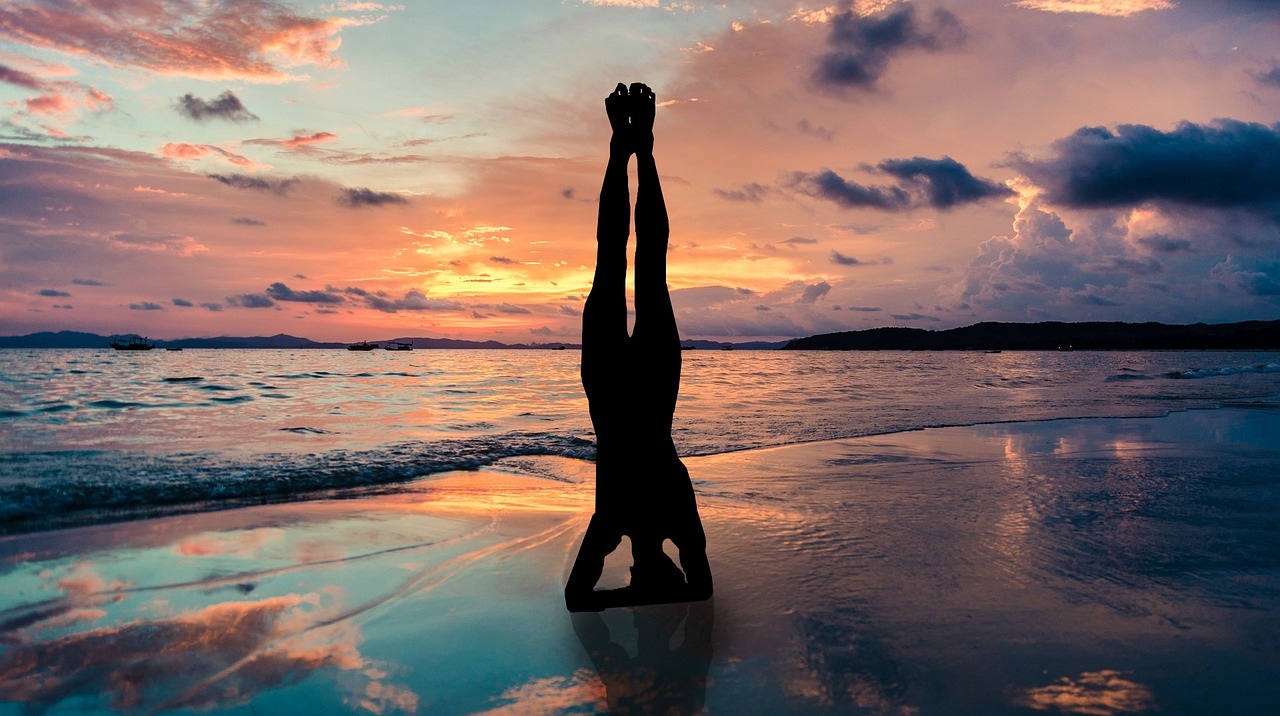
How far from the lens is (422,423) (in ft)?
58.4

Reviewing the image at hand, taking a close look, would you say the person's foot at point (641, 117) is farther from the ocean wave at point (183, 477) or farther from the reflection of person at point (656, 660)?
the ocean wave at point (183, 477)

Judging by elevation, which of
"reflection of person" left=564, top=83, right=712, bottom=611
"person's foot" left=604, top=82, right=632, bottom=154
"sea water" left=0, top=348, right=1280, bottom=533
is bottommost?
"sea water" left=0, top=348, right=1280, bottom=533

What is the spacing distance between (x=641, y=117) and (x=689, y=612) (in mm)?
3527

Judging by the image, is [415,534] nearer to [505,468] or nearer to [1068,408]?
[505,468]

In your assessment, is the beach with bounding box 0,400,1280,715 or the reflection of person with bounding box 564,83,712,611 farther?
the reflection of person with bounding box 564,83,712,611

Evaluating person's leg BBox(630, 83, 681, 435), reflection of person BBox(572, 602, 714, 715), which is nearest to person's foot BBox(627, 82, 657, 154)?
person's leg BBox(630, 83, 681, 435)

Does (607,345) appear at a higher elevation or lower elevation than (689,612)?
higher

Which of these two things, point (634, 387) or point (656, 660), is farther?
point (634, 387)

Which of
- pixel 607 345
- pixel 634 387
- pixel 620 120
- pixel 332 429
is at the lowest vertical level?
pixel 332 429

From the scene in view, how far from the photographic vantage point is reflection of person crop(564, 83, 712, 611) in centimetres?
470

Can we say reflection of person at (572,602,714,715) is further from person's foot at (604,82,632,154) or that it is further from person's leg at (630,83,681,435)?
person's foot at (604,82,632,154)

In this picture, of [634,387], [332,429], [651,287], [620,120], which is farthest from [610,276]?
[332,429]

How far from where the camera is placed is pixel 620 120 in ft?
15.7

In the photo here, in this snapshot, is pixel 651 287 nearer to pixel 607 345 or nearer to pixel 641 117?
pixel 607 345
